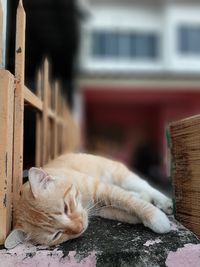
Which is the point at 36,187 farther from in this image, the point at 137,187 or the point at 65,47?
the point at 65,47

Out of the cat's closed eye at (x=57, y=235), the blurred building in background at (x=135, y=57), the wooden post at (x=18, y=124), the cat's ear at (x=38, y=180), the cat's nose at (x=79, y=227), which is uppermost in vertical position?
the blurred building in background at (x=135, y=57)

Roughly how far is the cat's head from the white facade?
10363 mm

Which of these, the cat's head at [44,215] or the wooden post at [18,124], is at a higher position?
the wooden post at [18,124]

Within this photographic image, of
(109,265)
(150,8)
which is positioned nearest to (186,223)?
(109,265)

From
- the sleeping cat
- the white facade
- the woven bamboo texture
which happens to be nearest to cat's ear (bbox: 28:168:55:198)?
the sleeping cat

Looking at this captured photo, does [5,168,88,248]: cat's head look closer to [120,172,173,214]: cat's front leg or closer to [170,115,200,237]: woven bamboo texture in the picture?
[170,115,200,237]: woven bamboo texture

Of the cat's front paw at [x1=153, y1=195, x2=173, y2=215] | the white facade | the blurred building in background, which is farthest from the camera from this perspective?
the white facade

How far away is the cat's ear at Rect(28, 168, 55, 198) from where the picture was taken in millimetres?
1486

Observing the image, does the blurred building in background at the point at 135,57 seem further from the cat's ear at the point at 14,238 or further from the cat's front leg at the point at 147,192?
the cat's ear at the point at 14,238

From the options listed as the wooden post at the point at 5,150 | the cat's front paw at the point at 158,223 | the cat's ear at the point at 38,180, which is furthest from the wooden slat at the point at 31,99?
the cat's front paw at the point at 158,223

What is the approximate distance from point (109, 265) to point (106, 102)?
10.4 meters

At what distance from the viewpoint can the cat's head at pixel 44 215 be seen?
1466 millimetres

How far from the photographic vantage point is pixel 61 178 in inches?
68.7

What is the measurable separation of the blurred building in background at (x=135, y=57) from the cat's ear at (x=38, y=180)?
30.3 ft
